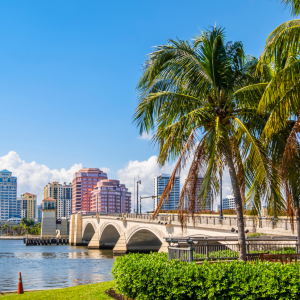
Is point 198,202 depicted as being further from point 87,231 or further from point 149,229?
point 87,231

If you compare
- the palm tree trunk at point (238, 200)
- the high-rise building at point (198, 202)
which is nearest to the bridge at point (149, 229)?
the high-rise building at point (198, 202)

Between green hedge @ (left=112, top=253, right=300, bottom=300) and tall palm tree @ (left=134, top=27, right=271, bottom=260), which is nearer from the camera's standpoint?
green hedge @ (left=112, top=253, right=300, bottom=300)

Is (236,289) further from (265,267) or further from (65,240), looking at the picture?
(65,240)

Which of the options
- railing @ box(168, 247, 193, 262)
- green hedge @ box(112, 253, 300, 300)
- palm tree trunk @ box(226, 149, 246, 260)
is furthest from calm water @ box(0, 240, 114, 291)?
green hedge @ box(112, 253, 300, 300)

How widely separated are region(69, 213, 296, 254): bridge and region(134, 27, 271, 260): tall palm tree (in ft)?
5.36

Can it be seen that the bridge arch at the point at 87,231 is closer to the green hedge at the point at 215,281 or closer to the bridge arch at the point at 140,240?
the bridge arch at the point at 140,240

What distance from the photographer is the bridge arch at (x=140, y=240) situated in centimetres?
5612

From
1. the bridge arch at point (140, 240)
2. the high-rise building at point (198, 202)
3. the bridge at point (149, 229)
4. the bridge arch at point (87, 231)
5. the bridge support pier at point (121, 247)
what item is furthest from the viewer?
the bridge arch at point (87, 231)

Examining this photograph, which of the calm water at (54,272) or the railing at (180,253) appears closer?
the railing at (180,253)

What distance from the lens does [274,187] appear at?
10.9 m

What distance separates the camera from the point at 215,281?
942 cm

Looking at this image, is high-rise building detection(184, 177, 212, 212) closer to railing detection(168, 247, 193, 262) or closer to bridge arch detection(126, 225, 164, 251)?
railing detection(168, 247, 193, 262)

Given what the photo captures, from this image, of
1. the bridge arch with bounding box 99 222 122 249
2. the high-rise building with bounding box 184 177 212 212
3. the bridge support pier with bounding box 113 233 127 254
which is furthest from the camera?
the bridge arch with bounding box 99 222 122 249

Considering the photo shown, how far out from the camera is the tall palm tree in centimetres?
1162
